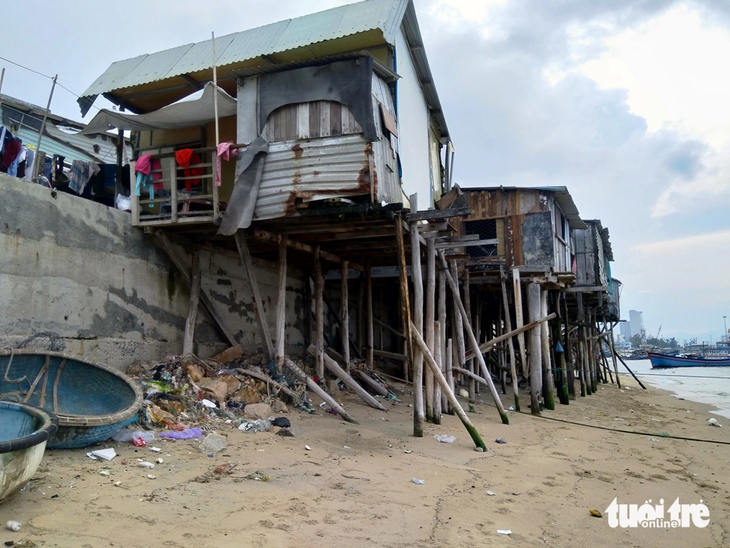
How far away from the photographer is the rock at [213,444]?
584cm

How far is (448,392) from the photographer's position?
7.83 meters

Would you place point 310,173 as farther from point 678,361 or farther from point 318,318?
point 678,361

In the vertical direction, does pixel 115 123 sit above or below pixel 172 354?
above

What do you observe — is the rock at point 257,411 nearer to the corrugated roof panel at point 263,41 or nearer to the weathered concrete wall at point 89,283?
the weathered concrete wall at point 89,283

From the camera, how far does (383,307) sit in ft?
54.9

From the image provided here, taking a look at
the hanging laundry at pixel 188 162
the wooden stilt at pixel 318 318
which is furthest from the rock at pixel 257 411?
the hanging laundry at pixel 188 162

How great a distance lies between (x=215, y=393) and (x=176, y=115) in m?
4.83

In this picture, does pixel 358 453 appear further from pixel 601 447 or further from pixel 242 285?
pixel 242 285

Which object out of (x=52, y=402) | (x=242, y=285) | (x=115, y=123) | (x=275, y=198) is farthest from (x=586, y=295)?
(x=52, y=402)

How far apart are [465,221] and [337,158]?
9013 millimetres

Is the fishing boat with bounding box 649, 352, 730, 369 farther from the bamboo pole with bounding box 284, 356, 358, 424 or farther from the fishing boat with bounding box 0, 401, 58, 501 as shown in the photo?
the fishing boat with bounding box 0, 401, 58, 501

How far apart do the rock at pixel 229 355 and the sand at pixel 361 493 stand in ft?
6.64

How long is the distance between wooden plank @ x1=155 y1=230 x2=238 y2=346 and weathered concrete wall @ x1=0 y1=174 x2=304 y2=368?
0.51 ft

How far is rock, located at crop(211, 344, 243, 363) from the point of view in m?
9.52
